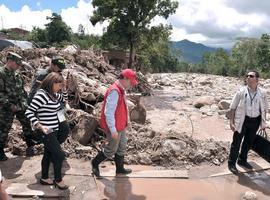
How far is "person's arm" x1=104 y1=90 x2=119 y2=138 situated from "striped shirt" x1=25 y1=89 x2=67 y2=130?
66 cm

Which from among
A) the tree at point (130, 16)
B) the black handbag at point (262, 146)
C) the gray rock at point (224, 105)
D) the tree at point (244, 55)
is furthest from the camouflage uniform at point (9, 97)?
the tree at point (244, 55)

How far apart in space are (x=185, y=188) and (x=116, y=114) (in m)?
1.49

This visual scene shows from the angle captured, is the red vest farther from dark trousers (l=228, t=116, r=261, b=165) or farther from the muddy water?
dark trousers (l=228, t=116, r=261, b=165)

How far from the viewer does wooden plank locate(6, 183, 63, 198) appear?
4.92m

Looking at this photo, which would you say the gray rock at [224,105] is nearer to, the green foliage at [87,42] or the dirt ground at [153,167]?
the dirt ground at [153,167]

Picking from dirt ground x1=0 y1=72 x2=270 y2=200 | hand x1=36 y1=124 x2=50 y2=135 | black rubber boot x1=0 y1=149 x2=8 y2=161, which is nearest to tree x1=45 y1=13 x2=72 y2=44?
dirt ground x1=0 y1=72 x2=270 y2=200

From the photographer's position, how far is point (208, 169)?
20.8 feet

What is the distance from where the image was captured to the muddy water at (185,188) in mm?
5219

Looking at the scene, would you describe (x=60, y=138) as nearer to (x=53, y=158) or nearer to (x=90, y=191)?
(x=53, y=158)

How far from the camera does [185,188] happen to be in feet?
18.1

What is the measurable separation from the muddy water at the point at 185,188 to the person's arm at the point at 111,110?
2.72 feet

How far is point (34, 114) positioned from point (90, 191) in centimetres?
133

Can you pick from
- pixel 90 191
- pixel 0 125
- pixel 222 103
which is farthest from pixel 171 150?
pixel 222 103

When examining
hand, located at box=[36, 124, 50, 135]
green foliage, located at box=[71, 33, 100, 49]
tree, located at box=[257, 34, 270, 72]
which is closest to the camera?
hand, located at box=[36, 124, 50, 135]
